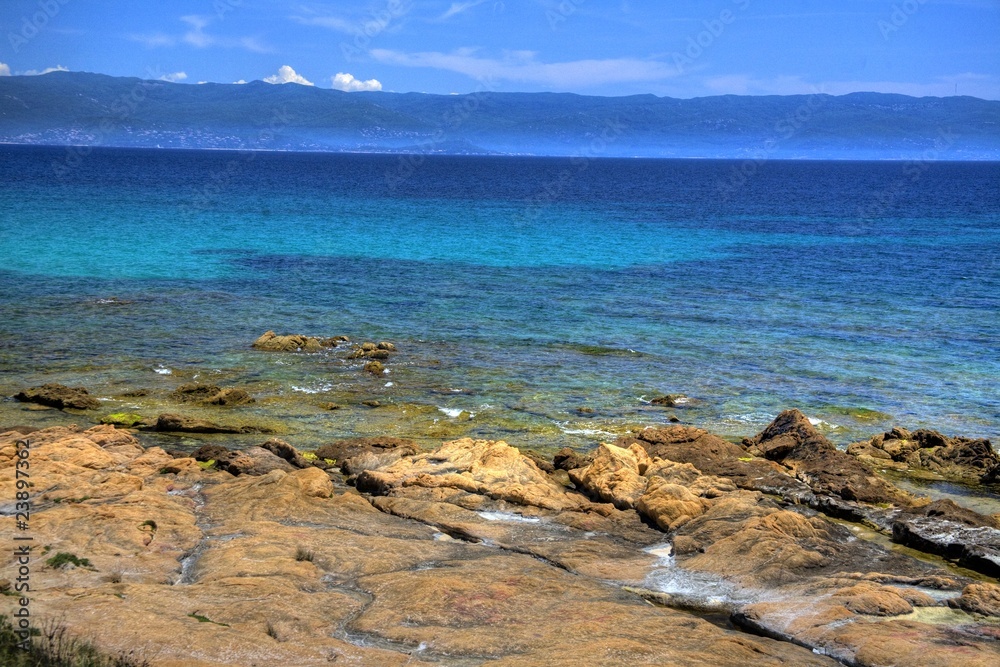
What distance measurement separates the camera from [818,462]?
18.7 metres

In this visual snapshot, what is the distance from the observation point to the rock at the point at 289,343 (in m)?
28.9

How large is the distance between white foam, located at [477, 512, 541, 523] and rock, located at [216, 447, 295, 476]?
400 cm

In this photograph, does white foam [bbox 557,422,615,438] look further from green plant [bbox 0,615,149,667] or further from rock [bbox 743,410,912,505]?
green plant [bbox 0,615,149,667]

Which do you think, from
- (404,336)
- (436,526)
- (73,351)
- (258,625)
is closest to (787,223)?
(404,336)

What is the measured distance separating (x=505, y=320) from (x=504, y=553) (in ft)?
69.6

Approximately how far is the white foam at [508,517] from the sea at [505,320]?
5014 millimetres

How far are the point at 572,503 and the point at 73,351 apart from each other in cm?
1854

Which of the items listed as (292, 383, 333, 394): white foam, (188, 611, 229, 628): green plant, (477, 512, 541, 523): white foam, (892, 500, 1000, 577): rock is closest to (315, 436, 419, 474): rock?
(477, 512, 541, 523): white foam

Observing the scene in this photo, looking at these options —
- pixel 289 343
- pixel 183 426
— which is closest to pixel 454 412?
pixel 183 426

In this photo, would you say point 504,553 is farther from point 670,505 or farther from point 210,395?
point 210,395

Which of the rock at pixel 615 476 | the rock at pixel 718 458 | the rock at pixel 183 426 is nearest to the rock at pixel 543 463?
the rock at pixel 615 476

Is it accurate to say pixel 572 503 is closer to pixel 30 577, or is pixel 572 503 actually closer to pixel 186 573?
pixel 186 573

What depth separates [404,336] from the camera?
31609 mm

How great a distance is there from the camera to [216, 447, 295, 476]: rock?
1708 cm
